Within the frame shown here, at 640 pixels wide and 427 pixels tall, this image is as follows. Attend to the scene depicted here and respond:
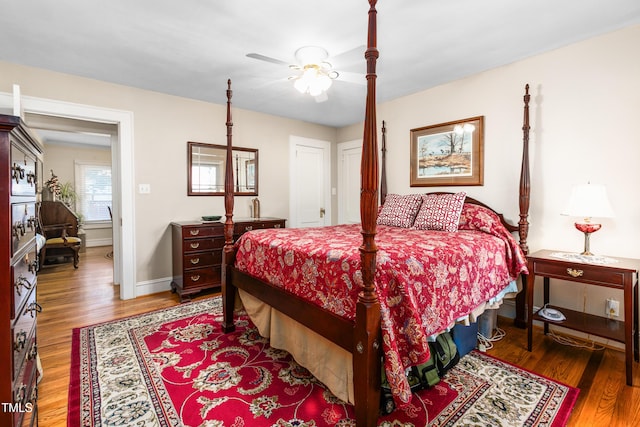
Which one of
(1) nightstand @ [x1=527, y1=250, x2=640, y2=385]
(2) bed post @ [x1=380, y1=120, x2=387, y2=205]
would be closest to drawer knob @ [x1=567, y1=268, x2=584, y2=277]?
(1) nightstand @ [x1=527, y1=250, x2=640, y2=385]

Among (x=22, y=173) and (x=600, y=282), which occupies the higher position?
(x=22, y=173)

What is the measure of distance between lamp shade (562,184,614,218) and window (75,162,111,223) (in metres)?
8.54

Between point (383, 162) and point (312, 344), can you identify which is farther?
point (383, 162)

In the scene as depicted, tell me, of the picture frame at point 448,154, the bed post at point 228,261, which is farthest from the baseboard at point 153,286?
the picture frame at point 448,154

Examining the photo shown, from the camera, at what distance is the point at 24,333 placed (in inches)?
45.5

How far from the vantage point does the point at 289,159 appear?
15.8 feet

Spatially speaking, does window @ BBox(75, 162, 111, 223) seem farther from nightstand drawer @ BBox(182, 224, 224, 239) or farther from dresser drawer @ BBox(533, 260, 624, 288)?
dresser drawer @ BBox(533, 260, 624, 288)

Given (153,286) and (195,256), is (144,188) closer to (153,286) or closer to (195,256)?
(195,256)

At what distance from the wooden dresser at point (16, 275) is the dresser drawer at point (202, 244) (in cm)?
210

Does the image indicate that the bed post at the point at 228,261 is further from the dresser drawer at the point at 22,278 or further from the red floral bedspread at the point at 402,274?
the dresser drawer at the point at 22,278

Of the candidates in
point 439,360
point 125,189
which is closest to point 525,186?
point 439,360

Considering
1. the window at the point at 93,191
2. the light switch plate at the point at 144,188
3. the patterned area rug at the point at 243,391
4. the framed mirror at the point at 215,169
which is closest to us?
the patterned area rug at the point at 243,391

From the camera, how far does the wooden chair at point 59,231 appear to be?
5.06 meters

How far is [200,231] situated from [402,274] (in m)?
2.68
